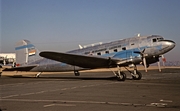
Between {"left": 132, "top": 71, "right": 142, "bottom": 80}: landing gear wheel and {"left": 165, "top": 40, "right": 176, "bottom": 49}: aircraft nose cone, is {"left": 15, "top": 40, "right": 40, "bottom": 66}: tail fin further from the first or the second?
{"left": 165, "top": 40, "right": 176, "bottom": 49}: aircraft nose cone

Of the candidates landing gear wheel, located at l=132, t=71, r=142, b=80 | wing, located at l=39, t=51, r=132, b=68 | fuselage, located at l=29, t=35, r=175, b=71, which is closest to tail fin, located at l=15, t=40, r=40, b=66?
wing, located at l=39, t=51, r=132, b=68

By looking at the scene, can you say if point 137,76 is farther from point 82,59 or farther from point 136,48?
point 82,59

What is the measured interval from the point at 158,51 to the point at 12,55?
310ft

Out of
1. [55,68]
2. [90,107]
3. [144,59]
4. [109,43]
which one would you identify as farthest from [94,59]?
[90,107]

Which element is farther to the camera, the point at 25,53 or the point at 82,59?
the point at 25,53

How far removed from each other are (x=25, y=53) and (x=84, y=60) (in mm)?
9522

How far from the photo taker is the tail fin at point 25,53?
98.6 feet

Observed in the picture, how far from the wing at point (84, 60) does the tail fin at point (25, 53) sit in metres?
6.61

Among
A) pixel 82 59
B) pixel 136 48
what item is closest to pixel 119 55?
pixel 136 48

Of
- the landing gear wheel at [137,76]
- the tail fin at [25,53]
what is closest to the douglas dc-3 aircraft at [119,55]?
the landing gear wheel at [137,76]

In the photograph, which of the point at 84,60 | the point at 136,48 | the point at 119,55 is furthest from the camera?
the point at 84,60

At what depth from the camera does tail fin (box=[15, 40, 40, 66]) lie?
1184 inches

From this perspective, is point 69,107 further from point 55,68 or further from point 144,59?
point 55,68

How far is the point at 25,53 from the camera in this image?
99.7 feet
